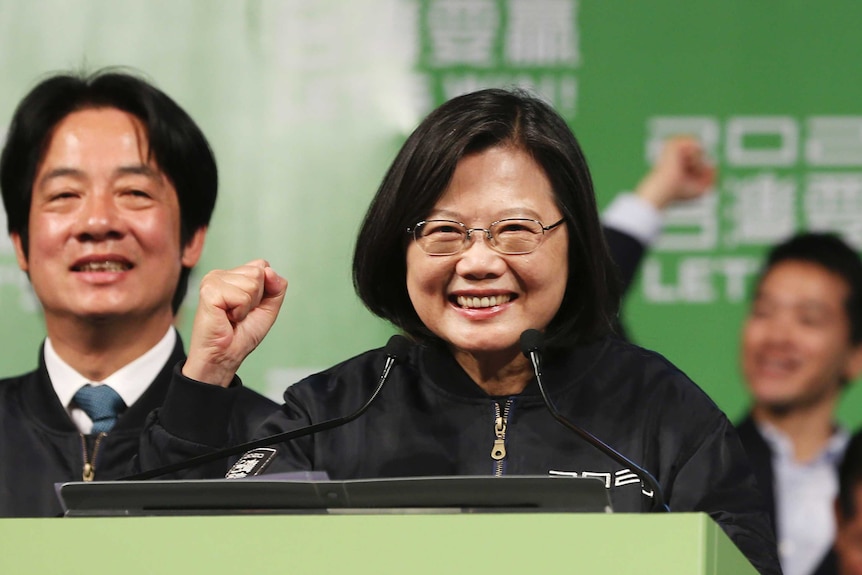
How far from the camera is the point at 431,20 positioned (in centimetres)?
309

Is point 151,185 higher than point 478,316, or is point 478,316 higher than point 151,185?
point 151,185

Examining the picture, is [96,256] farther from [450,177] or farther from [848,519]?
[848,519]

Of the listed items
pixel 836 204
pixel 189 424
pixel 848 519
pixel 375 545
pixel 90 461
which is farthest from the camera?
pixel 836 204

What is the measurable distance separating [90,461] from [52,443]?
0.10 m

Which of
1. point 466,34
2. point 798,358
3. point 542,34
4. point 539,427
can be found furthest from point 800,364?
point 539,427

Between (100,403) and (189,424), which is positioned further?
(100,403)

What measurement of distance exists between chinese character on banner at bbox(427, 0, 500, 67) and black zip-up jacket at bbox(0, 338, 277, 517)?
35.1 inches

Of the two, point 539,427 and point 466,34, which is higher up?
point 466,34

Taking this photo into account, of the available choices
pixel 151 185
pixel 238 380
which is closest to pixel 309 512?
pixel 238 380

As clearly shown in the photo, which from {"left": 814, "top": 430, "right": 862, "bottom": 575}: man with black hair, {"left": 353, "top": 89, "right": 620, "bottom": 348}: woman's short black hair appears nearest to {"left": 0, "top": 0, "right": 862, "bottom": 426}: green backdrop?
{"left": 814, "top": 430, "right": 862, "bottom": 575}: man with black hair

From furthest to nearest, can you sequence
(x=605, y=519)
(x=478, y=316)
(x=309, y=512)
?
(x=478, y=316), (x=309, y=512), (x=605, y=519)

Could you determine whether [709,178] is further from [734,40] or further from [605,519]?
[605,519]

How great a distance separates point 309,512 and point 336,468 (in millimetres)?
555

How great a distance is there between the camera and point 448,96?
308 centimetres
